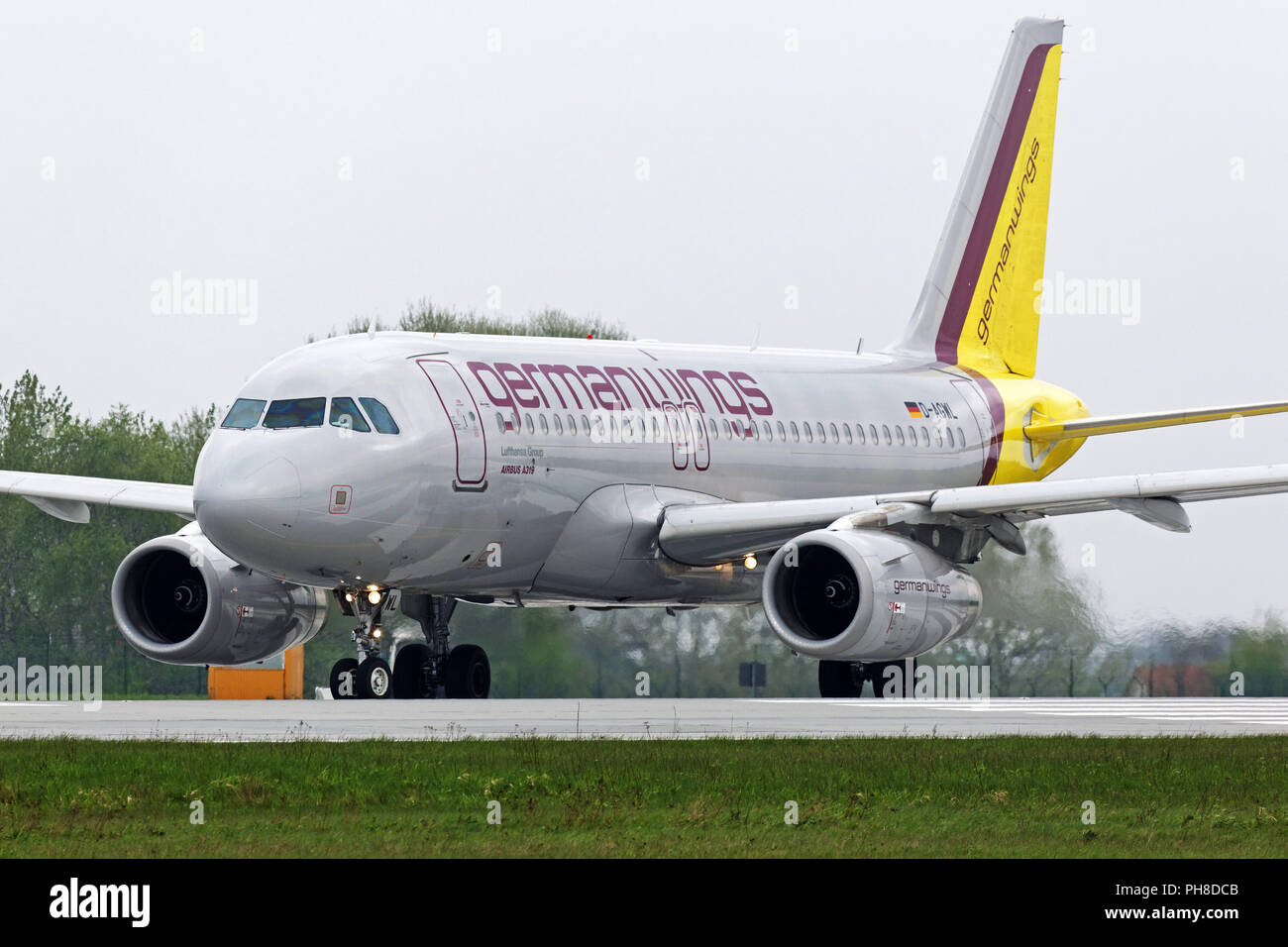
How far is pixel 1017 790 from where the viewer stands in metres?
13.0

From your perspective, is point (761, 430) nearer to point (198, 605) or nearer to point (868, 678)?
point (868, 678)

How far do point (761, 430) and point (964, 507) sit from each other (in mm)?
4821

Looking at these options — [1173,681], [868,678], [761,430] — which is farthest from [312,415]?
[1173,681]

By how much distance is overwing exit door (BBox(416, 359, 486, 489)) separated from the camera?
80.6ft

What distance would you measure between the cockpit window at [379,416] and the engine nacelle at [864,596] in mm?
4235

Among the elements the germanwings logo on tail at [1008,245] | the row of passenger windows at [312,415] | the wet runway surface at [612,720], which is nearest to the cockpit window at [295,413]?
the row of passenger windows at [312,415]

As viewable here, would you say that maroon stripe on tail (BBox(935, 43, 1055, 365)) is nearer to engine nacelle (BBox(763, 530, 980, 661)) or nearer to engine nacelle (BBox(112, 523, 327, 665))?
engine nacelle (BBox(763, 530, 980, 661))

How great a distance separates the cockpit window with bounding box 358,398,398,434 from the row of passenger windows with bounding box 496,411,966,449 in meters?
1.51

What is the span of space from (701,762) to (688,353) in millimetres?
15464

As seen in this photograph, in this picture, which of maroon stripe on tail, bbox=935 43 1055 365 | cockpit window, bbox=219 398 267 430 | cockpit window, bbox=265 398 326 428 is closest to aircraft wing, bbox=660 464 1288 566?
cockpit window, bbox=265 398 326 428

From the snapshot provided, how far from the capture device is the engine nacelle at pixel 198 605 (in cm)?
2588

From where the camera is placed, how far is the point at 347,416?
23938 mm
